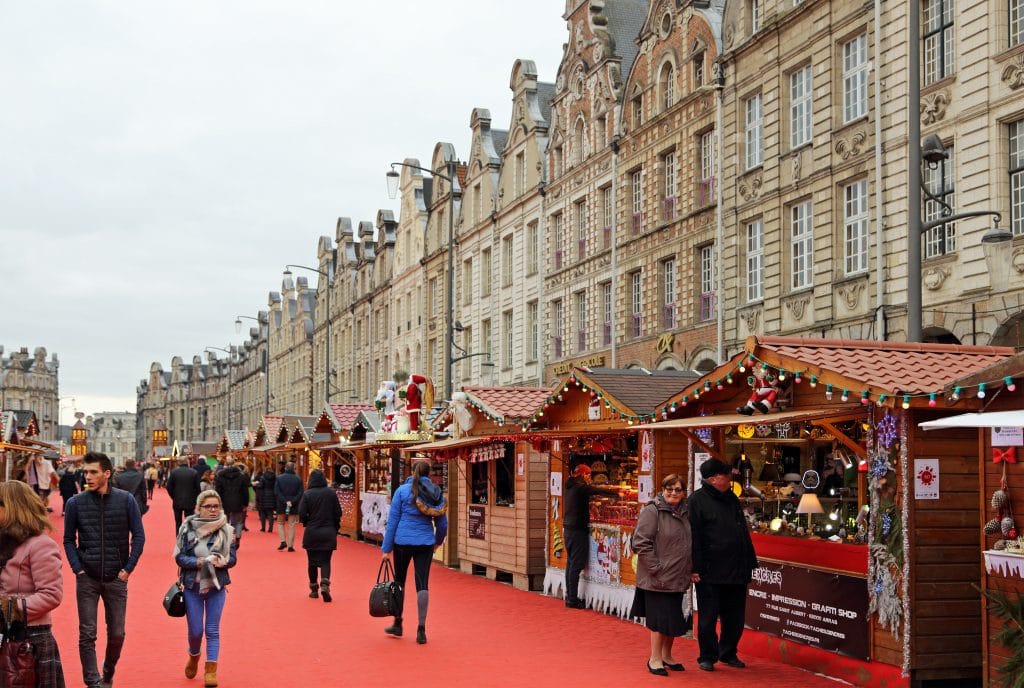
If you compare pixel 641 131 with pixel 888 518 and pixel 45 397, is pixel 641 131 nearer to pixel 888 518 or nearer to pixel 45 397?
pixel 888 518

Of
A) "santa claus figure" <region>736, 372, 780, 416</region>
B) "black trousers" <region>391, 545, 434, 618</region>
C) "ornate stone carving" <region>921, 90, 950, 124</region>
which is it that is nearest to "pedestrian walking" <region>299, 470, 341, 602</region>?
"black trousers" <region>391, 545, 434, 618</region>

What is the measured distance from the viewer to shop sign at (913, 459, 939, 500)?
10.3 m

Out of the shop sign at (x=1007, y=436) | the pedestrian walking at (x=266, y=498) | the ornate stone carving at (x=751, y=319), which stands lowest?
the pedestrian walking at (x=266, y=498)

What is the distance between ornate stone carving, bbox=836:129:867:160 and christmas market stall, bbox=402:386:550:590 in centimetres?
725

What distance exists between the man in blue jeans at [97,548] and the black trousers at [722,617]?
5.03 metres

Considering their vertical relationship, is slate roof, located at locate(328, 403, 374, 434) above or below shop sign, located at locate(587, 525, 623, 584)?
above

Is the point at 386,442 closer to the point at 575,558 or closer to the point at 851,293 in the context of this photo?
the point at 851,293

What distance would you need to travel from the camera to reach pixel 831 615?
1114 centimetres

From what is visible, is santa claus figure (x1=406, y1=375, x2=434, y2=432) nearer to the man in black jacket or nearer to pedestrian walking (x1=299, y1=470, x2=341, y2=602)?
the man in black jacket

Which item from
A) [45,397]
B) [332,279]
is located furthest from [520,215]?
[45,397]

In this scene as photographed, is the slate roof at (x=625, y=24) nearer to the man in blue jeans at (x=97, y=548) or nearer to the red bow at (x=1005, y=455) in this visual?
the red bow at (x=1005, y=455)

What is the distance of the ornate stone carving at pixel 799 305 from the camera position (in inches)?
955

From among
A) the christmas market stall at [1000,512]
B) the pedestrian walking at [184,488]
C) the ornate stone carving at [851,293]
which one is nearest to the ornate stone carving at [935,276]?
the ornate stone carving at [851,293]

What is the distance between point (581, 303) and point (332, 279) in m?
41.9
